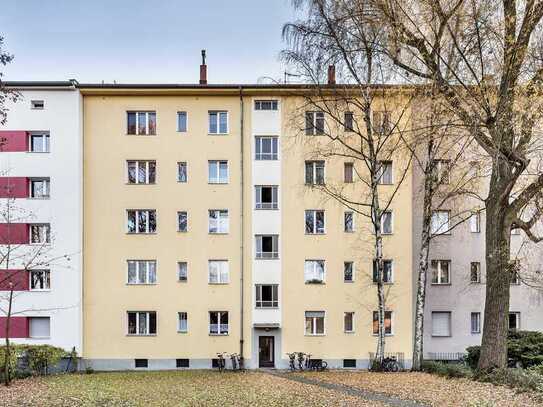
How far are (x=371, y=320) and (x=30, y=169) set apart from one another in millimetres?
20450

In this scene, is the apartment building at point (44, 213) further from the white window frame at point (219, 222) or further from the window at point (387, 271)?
the window at point (387, 271)

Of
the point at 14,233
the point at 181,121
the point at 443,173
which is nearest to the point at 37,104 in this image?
the point at 14,233

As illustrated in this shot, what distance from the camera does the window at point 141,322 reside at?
26.9 metres

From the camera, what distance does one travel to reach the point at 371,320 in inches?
1061

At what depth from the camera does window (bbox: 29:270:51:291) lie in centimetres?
2681

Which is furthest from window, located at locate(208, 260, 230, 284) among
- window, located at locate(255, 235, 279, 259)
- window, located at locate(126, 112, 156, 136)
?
window, located at locate(126, 112, 156, 136)

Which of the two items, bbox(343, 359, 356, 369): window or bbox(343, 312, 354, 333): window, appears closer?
bbox(343, 359, 356, 369): window

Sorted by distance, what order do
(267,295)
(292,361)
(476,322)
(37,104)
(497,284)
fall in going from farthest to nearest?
(476,322) → (37,104) → (267,295) → (292,361) → (497,284)

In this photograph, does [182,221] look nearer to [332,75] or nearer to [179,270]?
[179,270]

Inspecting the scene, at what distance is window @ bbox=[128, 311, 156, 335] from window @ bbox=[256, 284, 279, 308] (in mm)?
5848

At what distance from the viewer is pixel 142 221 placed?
27359 millimetres

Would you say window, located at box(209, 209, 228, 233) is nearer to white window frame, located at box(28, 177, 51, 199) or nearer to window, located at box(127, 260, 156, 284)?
window, located at box(127, 260, 156, 284)

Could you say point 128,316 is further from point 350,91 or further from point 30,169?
point 350,91

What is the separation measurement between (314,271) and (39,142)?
1693 cm
